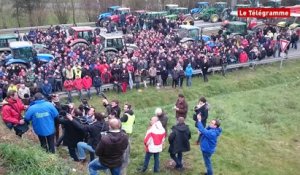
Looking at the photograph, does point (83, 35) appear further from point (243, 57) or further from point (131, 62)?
point (243, 57)

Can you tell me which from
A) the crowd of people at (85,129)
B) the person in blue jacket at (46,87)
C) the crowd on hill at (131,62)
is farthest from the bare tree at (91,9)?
the crowd of people at (85,129)

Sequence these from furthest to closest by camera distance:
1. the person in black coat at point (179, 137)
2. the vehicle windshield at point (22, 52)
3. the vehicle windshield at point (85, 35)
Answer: the vehicle windshield at point (85, 35)
the vehicle windshield at point (22, 52)
the person in black coat at point (179, 137)

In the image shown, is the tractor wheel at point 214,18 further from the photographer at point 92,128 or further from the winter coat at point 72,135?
the winter coat at point 72,135

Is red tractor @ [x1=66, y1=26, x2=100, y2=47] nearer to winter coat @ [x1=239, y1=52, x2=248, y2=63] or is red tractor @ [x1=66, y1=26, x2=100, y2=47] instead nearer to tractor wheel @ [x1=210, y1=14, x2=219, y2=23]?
winter coat @ [x1=239, y1=52, x2=248, y2=63]

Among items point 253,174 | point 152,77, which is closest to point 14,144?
point 253,174

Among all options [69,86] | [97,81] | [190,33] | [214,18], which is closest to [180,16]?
[214,18]

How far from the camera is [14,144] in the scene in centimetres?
782

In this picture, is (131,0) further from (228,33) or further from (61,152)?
(61,152)

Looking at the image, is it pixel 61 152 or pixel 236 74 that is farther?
pixel 236 74

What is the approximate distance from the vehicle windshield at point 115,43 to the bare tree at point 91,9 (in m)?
20.4

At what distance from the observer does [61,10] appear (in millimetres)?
44000

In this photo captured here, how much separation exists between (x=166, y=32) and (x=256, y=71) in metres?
9.80

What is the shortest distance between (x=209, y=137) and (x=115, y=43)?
55.6ft

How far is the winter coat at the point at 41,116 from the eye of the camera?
336 inches
